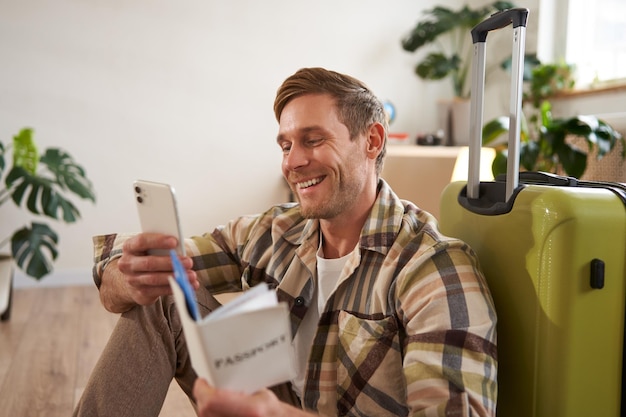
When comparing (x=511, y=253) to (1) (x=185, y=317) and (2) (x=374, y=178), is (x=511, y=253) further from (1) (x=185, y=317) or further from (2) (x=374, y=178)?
(1) (x=185, y=317)

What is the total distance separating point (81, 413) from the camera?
124cm

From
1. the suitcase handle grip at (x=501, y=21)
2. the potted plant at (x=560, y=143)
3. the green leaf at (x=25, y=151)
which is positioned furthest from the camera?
the green leaf at (x=25, y=151)

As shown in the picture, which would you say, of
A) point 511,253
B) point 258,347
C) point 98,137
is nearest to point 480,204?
point 511,253

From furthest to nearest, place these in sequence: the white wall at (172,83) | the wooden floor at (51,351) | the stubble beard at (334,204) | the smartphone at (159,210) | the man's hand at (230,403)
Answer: the white wall at (172,83)
the wooden floor at (51,351)
the stubble beard at (334,204)
the smartphone at (159,210)
the man's hand at (230,403)

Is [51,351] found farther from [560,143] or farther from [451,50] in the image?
[451,50]

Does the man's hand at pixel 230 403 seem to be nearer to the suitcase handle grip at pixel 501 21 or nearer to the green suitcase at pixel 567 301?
the green suitcase at pixel 567 301

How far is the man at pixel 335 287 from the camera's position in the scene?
3.33 ft

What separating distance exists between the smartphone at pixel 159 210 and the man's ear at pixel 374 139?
56 centimetres

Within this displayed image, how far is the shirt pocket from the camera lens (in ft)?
3.72

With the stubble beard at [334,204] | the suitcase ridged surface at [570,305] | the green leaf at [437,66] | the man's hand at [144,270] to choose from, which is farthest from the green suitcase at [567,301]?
the green leaf at [437,66]

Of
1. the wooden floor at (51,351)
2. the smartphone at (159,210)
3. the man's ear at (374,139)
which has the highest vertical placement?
the man's ear at (374,139)

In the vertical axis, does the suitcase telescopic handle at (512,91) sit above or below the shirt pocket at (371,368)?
above

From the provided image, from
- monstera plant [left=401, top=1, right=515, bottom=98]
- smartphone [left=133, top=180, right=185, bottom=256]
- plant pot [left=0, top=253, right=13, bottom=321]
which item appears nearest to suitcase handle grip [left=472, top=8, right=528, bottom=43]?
smartphone [left=133, top=180, right=185, bottom=256]

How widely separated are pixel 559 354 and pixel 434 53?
3.56 metres
